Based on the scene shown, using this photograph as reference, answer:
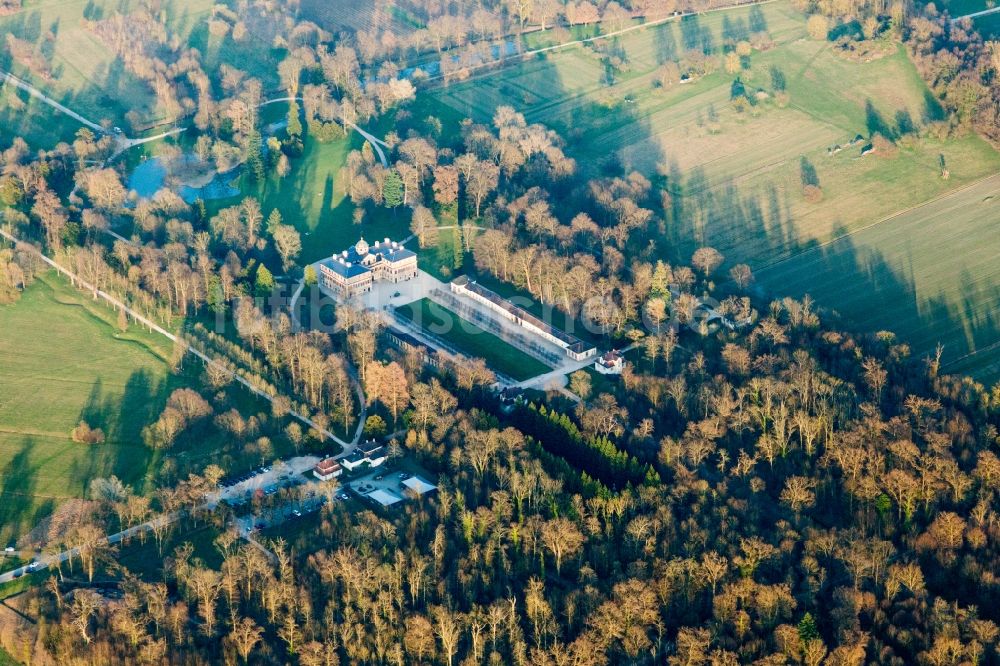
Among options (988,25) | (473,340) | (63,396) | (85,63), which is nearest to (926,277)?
(473,340)

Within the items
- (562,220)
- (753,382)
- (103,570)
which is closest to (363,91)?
(562,220)

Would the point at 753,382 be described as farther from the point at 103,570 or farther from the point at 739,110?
the point at 739,110

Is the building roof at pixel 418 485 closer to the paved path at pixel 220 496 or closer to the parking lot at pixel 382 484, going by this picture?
the parking lot at pixel 382 484

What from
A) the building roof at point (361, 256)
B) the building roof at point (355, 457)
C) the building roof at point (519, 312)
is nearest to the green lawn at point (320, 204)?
the building roof at point (361, 256)

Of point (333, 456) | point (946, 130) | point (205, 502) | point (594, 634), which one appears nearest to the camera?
point (594, 634)

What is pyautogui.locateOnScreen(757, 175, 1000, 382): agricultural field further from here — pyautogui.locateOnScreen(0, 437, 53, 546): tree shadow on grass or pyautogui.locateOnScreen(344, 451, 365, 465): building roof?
pyautogui.locateOnScreen(0, 437, 53, 546): tree shadow on grass

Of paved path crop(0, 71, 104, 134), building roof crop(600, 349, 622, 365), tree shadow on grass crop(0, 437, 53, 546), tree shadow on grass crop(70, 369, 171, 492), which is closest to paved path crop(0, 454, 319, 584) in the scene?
tree shadow on grass crop(0, 437, 53, 546)
